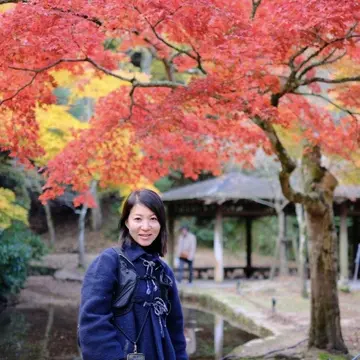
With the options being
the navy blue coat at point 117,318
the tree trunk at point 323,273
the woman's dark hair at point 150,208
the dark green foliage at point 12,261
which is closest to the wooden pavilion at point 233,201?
the dark green foliage at point 12,261

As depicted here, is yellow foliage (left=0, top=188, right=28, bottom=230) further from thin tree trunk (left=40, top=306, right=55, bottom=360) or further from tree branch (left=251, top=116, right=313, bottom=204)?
tree branch (left=251, top=116, right=313, bottom=204)

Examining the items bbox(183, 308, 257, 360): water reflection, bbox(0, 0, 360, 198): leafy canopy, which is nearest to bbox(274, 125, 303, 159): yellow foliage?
bbox(0, 0, 360, 198): leafy canopy

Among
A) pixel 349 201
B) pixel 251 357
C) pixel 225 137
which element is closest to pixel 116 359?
pixel 251 357

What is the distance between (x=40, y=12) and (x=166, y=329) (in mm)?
2950

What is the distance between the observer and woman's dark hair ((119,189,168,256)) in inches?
98.0

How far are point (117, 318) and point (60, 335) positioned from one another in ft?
25.5

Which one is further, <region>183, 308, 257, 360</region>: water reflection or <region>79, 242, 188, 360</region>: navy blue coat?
<region>183, 308, 257, 360</region>: water reflection

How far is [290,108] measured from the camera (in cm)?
720

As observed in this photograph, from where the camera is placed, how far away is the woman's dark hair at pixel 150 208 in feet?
8.16

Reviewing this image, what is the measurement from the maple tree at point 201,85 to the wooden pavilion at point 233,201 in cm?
616

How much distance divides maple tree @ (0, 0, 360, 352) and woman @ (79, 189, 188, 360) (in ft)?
8.12

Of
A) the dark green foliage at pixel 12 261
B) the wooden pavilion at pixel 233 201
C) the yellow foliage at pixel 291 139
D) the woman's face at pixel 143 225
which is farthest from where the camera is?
the wooden pavilion at pixel 233 201

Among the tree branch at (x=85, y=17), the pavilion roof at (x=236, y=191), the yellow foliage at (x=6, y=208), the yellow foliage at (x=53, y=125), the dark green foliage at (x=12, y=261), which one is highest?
the yellow foliage at (x=53, y=125)

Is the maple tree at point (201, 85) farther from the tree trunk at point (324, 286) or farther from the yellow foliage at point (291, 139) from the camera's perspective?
the yellow foliage at point (291, 139)
